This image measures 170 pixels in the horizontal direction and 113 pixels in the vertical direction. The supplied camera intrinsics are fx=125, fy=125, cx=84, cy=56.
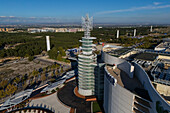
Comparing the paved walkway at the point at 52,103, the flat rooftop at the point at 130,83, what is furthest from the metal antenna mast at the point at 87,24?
the paved walkway at the point at 52,103

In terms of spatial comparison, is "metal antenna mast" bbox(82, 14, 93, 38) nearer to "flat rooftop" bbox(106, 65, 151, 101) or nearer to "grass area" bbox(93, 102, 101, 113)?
"flat rooftop" bbox(106, 65, 151, 101)

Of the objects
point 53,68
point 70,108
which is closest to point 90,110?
point 70,108

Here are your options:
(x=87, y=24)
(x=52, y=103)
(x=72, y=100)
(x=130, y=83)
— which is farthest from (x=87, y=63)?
(x=52, y=103)

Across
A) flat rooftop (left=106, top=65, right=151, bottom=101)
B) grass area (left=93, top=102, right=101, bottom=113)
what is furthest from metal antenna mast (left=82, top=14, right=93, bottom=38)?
grass area (left=93, top=102, right=101, bottom=113)

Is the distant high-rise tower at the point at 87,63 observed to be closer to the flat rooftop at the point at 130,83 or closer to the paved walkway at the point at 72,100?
the paved walkway at the point at 72,100

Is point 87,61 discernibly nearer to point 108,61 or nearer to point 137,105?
point 108,61
